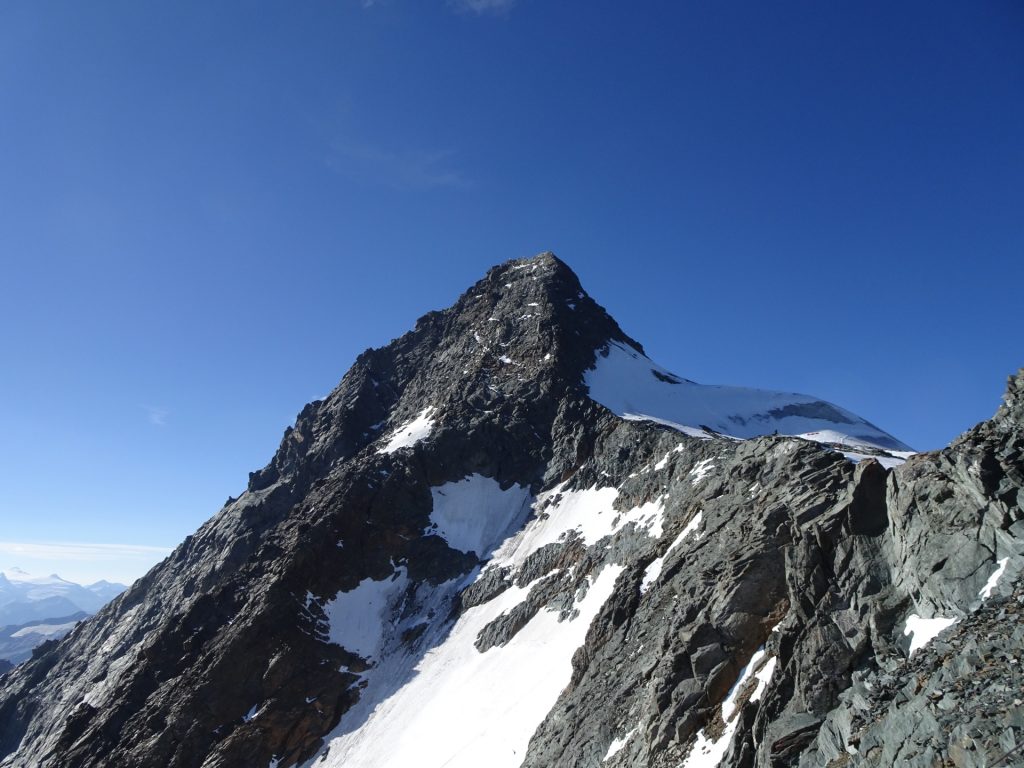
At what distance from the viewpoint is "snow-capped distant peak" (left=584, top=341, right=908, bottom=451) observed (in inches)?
4136

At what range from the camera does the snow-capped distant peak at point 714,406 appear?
345 ft

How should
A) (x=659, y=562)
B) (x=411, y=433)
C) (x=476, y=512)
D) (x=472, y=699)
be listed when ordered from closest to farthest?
(x=659, y=562)
(x=472, y=699)
(x=476, y=512)
(x=411, y=433)

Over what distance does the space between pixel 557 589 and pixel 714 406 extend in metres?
69.0

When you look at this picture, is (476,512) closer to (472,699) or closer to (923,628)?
(472,699)

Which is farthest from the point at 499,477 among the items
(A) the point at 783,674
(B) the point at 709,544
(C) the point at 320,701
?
(A) the point at 783,674

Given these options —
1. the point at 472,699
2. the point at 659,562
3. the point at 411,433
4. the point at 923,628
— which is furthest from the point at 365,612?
the point at 923,628

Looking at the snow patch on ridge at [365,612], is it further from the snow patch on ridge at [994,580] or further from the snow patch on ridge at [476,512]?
the snow patch on ridge at [994,580]

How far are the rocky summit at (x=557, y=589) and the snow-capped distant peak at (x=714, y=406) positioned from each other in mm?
709

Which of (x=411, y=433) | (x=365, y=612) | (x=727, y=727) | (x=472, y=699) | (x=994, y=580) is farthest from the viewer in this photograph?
(x=411, y=433)

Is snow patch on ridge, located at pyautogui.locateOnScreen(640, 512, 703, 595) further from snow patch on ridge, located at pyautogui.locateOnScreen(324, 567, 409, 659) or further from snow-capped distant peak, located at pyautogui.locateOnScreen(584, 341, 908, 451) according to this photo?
snow-capped distant peak, located at pyautogui.locateOnScreen(584, 341, 908, 451)

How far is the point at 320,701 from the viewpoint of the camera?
65.4m

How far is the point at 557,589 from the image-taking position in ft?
206

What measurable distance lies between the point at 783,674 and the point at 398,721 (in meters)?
43.2

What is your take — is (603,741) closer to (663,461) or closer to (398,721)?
(398,721)
